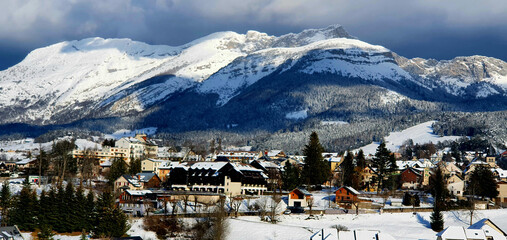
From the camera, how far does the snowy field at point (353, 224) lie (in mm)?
90375

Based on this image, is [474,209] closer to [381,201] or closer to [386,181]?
[381,201]

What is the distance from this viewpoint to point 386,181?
133 metres

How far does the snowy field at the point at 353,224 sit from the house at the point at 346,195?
29.0ft

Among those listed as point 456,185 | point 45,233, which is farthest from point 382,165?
point 45,233

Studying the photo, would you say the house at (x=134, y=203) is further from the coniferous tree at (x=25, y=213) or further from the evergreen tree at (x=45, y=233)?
the coniferous tree at (x=25, y=213)

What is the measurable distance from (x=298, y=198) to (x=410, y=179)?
47411 millimetres

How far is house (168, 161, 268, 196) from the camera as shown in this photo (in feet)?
405

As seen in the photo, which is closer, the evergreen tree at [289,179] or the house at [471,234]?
the house at [471,234]

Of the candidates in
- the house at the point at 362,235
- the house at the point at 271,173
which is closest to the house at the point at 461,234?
the house at the point at 362,235

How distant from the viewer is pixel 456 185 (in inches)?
5103

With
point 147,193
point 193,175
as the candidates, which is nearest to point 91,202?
point 147,193

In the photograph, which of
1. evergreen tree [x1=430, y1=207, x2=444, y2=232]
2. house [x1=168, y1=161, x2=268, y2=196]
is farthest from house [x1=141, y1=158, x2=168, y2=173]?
evergreen tree [x1=430, y1=207, x2=444, y2=232]

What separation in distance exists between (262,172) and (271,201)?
25.0 metres

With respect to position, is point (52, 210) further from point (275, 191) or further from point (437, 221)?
point (437, 221)
